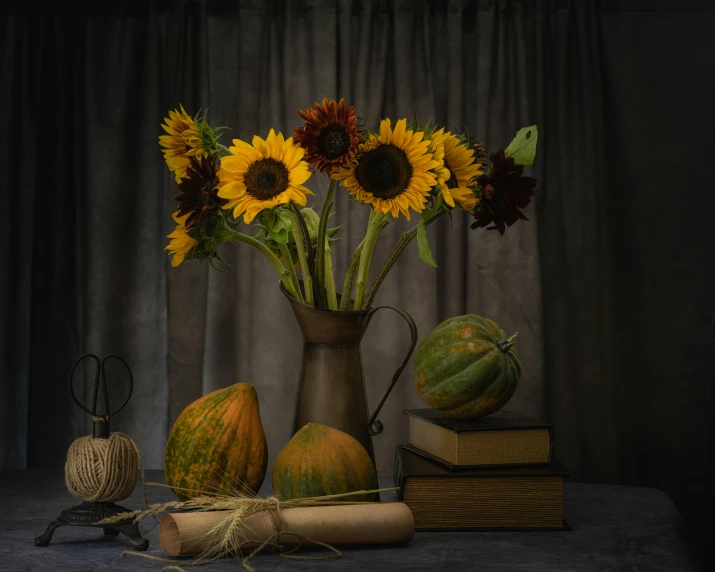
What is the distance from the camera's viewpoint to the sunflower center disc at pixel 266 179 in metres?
1.06

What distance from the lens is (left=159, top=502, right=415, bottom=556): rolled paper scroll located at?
924 mm

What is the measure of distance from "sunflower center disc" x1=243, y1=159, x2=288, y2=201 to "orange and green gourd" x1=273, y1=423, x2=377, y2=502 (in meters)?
0.29

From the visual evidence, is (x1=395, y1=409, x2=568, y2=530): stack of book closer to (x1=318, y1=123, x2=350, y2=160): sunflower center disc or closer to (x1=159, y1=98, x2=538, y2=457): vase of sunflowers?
(x1=159, y1=98, x2=538, y2=457): vase of sunflowers

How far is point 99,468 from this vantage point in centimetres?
98

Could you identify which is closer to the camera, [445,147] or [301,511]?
[301,511]

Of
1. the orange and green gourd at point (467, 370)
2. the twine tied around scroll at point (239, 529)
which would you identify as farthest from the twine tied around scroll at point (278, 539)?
the orange and green gourd at point (467, 370)

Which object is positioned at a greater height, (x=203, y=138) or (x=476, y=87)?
(x=476, y=87)

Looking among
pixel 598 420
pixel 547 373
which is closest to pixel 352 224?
pixel 547 373

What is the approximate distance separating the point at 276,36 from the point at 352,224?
529mm

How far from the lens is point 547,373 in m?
2.21

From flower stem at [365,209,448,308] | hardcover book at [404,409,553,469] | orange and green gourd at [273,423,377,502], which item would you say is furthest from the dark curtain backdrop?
orange and green gourd at [273,423,377,502]

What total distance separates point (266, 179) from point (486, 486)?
1.55 ft

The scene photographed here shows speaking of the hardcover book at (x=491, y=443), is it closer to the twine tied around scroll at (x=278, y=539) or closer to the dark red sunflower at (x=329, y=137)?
the twine tied around scroll at (x=278, y=539)

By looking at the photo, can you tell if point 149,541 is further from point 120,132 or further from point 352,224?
point 120,132
